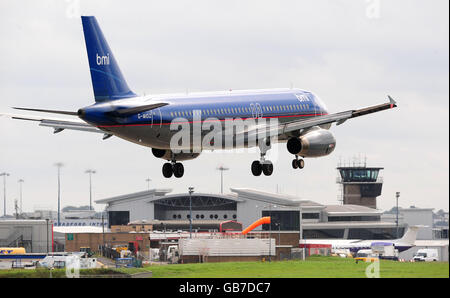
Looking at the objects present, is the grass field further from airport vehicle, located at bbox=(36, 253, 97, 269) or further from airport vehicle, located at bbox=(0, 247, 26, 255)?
airport vehicle, located at bbox=(0, 247, 26, 255)

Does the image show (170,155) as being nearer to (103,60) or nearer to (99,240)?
(103,60)

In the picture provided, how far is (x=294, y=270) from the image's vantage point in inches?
5443

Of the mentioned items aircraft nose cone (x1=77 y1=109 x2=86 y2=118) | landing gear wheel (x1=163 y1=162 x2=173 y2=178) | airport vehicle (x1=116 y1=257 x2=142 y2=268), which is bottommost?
airport vehicle (x1=116 y1=257 x2=142 y2=268)

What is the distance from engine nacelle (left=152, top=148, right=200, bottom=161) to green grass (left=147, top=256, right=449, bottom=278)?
3767 centimetres

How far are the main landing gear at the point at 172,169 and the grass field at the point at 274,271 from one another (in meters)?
36.0

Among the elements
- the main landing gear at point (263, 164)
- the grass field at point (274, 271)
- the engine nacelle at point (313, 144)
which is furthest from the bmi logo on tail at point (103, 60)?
the grass field at point (274, 271)

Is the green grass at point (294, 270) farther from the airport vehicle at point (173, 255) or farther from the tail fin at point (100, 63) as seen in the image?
the tail fin at point (100, 63)

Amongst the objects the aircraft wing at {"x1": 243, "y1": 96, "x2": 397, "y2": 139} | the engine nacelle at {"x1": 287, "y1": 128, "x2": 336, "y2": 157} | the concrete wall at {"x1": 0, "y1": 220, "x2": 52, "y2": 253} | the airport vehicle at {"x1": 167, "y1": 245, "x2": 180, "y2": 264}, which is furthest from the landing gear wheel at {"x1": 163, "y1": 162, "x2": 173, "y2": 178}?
the concrete wall at {"x1": 0, "y1": 220, "x2": 52, "y2": 253}

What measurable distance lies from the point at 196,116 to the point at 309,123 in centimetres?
1341

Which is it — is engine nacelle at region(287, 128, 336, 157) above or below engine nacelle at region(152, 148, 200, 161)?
above

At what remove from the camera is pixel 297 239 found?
199m

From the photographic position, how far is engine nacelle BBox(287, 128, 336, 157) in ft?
313

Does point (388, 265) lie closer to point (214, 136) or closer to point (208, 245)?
point (208, 245)
